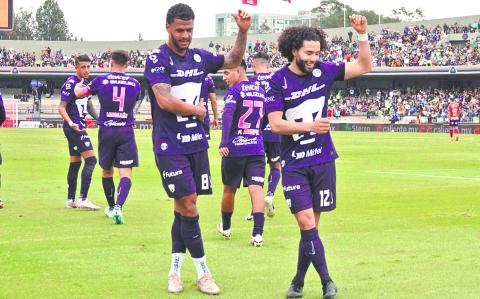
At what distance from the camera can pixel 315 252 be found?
7105 mm

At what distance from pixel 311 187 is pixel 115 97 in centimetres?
579

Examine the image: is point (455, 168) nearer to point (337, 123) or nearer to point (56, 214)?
point (56, 214)

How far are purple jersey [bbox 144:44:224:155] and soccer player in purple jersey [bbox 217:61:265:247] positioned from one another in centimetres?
296

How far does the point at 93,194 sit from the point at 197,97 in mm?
9535

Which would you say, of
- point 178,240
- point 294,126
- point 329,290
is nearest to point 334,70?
point 294,126

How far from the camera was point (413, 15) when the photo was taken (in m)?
134

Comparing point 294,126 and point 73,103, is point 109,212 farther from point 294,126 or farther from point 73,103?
point 294,126

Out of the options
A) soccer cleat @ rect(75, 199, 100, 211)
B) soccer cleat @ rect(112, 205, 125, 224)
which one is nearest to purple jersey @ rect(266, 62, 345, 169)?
soccer cleat @ rect(112, 205, 125, 224)

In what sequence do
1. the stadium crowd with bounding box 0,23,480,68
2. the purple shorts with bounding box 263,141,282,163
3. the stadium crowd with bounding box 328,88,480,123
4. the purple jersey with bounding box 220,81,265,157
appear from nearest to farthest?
the purple jersey with bounding box 220,81,265,157
the purple shorts with bounding box 263,141,282,163
the stadium crowd with bounding box 328,88,480,123
the stadium crowd with bounding box 0,23,480,68

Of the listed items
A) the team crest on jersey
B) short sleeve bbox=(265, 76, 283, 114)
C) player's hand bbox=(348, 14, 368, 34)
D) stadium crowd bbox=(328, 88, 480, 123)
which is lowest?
stadium crowd bbox=(328, 88, 480, 123)

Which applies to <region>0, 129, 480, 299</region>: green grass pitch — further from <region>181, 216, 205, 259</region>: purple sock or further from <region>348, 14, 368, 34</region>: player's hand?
<region>348, 14, 368, 34</region>: player's hand

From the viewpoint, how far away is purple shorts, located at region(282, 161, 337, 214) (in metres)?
7.25

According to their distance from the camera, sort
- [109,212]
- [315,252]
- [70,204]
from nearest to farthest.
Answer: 1. [315,252]
2. [109,212]
3. [70,204]

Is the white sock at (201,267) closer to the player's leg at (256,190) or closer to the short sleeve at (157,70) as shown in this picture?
the short sleeve at (157,70)
